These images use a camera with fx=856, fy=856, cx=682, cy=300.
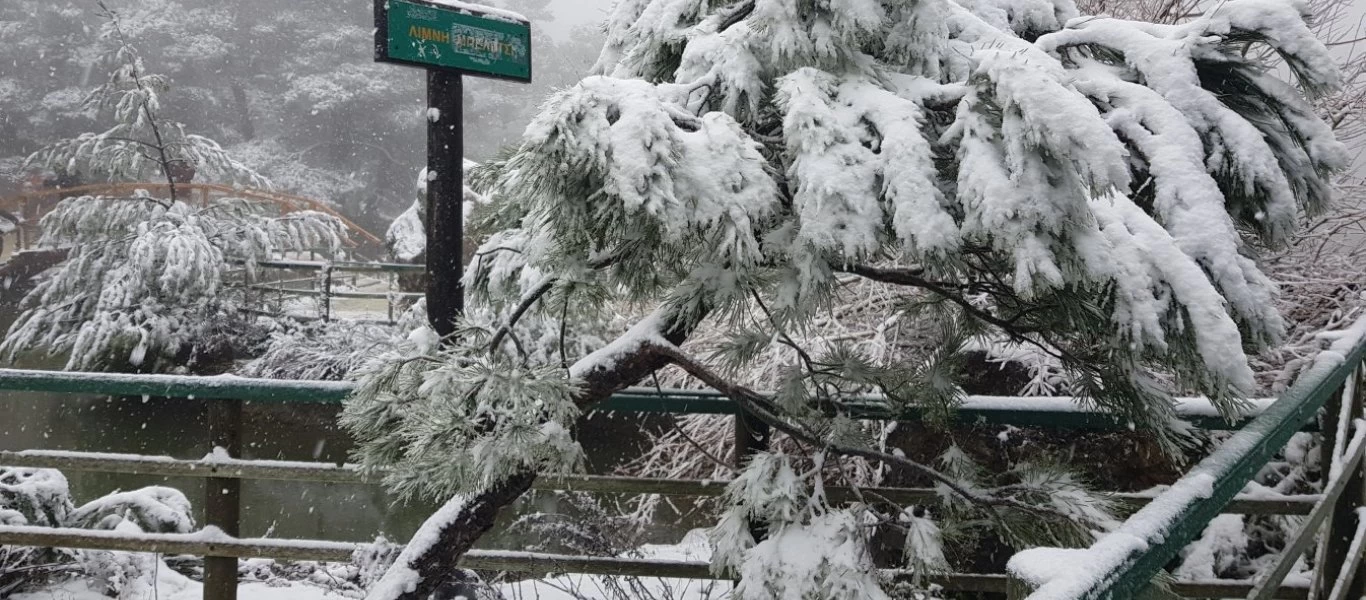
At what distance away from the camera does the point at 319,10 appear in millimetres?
20156

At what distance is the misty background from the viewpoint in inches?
682

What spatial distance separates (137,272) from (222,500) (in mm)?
6595

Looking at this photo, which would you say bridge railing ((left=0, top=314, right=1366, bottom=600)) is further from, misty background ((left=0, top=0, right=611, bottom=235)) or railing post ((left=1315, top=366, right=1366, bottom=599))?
misty background ((left=0, top=0, right=611, bottom=235))

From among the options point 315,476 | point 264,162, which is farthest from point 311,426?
point 264,162

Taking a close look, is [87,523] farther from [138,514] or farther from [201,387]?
[201,387]

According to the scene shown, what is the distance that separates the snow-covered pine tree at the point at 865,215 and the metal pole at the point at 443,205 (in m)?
0.82

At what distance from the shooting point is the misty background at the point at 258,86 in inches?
682

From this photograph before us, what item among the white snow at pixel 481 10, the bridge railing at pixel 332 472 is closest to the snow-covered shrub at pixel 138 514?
the bridge railing at pixel 332 472

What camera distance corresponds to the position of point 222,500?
2.10m

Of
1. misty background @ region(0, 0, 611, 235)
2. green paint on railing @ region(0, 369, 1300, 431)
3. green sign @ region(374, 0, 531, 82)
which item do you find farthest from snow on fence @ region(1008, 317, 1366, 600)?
misty background @ region(0, 0, 611, 235)

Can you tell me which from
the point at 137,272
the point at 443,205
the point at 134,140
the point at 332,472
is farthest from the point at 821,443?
the point at 137,272

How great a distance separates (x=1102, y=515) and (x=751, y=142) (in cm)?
83

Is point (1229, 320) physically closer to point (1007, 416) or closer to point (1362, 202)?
point (1007, 416)

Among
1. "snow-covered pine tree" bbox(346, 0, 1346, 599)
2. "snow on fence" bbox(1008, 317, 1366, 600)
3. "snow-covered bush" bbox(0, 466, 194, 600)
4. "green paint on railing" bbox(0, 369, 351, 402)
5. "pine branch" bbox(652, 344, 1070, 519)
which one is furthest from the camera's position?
"snow-covered bush" bbox(0, 466, 194, 600)
